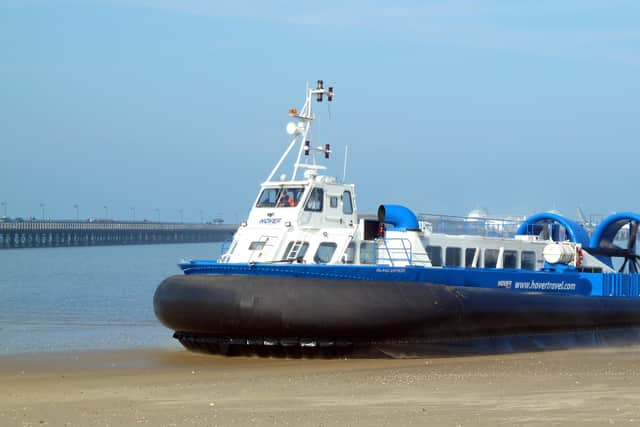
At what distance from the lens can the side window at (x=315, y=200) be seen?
1176 cm

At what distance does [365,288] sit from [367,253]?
0.97 meters

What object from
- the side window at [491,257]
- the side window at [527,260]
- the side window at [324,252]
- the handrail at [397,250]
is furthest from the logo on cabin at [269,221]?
the side window at [527,260]

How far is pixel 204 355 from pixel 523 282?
4.06 meters

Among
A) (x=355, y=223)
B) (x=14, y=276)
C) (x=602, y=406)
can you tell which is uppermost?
(x=355, y=223)

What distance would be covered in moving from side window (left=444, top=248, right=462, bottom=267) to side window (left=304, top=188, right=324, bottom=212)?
173cm

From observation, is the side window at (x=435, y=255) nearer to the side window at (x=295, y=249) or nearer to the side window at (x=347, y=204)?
the side window at (x=347, y=204)

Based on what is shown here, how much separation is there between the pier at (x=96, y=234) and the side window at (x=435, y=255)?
66763 millimetres

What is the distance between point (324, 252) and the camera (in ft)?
36.9

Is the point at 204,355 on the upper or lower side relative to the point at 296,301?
lower

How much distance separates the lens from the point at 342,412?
22.8ft

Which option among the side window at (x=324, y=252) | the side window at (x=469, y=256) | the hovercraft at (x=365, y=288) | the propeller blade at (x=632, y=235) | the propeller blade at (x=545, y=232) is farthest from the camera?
the propeller blade at (x=545, y=232)

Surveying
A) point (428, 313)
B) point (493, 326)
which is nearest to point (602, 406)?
point (428, 313)

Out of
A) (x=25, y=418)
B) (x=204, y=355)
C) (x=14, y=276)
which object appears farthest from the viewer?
(x=14, y=276)

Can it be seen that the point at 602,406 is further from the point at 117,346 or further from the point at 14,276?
the point at 14,276
